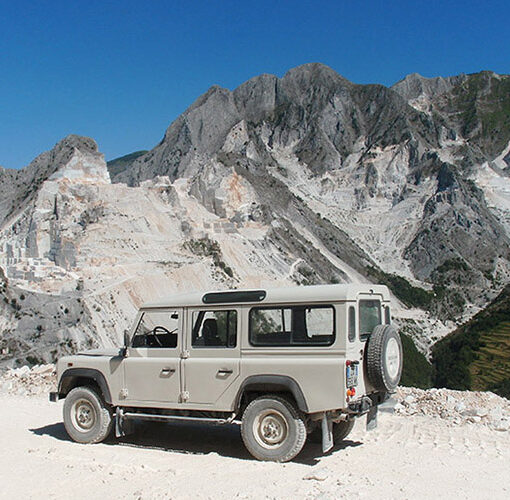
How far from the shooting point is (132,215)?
52.4m

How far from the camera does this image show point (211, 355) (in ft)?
26.0

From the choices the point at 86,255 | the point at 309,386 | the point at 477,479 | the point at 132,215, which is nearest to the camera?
the point at 477,479

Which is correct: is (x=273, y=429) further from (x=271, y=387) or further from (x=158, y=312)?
(x=158, y=312)

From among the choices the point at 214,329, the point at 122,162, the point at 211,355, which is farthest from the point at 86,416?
the point at 122,162

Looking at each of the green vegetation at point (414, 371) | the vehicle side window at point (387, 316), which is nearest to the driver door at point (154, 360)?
the vehicle side window at point (387, 316)

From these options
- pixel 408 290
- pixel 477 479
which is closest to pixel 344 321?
pixel 477 479

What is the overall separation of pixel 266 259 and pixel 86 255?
19.5 m

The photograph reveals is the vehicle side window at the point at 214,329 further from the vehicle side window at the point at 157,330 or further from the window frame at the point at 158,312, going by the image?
the vehicle side window at the point at 157,330

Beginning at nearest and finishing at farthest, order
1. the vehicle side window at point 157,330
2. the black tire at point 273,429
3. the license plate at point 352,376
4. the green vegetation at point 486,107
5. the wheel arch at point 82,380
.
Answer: the license plate at point 352,376 < the black tire at point 273,429 < the vehicle side window at point 157,330 < the wheel arch at point 82,380 < the green vegetation at point 486,107

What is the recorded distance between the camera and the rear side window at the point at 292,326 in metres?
7.44

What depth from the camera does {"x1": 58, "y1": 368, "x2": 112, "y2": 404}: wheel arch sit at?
8594mm

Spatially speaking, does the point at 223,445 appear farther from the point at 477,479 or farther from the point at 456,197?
the point at 456,197

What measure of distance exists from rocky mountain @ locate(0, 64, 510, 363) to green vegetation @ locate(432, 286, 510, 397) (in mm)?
9875

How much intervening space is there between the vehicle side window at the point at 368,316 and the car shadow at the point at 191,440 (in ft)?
5.46
